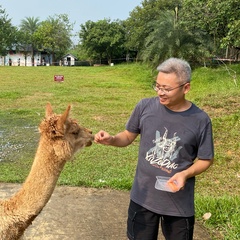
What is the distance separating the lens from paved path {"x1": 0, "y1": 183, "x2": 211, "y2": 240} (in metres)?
3.90

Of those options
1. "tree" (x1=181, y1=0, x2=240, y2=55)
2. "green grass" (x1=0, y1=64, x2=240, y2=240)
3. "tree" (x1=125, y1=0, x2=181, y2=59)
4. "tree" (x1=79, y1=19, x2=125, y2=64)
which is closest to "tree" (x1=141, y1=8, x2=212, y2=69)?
"tree" (x1=181, y1=0, x2=240, y2=55)

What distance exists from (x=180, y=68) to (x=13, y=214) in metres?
A: 1.73

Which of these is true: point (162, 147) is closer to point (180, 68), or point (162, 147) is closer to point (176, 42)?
point (180, 68)

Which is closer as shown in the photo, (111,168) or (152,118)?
(152,118)

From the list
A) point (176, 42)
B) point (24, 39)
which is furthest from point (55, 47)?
point (176, 42)

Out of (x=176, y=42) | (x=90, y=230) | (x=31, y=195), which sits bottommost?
(x=90, y=230)

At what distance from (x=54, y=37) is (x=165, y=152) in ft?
231

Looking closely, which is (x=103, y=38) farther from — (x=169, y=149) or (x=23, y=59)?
(x=169, y=149)

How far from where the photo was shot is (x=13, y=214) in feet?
8.69

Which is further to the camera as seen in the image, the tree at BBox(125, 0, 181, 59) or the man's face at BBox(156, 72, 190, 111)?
the tree at BBox(125, 0, 181, 59)

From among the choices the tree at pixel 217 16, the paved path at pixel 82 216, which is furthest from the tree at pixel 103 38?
the paved path at pixel 82 216

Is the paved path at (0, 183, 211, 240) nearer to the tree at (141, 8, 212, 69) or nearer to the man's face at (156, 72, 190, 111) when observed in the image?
the man's face at (156, 72, 190, 111)

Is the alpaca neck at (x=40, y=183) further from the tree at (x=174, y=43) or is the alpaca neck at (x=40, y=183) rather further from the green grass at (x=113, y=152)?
the tree at (x=174, y=43)

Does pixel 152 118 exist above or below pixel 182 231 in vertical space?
above
